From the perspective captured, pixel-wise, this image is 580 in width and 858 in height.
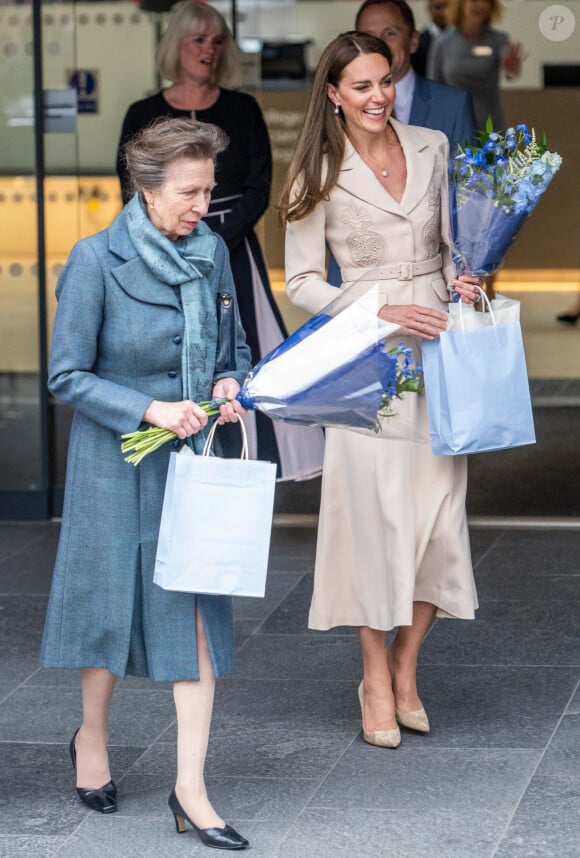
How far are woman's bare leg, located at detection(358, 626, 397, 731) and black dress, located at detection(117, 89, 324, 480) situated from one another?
2.44 metres

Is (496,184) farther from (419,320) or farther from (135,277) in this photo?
(135,277)

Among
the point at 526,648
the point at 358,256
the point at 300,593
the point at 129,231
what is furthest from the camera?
the point at 300,593

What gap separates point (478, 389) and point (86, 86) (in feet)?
13.9

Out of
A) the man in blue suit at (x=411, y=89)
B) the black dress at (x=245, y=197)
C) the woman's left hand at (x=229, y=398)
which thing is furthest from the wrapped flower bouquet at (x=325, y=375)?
the black dress at (x=245, y=197)

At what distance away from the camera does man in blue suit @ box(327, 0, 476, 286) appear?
20.1 feet

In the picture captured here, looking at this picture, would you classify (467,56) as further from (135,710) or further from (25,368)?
(135,710)

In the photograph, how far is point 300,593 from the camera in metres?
6.70

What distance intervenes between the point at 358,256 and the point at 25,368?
3711 mm

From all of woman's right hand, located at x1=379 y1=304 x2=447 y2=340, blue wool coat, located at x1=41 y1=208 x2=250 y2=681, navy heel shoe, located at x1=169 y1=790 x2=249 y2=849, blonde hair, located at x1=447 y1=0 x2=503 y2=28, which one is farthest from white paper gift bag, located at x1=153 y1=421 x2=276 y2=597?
blonde hair, located at x1=447 y1=0 x2=503 y2=28

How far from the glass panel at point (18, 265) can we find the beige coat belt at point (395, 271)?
11.8 feet

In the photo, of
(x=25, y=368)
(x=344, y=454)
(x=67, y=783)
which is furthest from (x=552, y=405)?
(x=67, y=783)

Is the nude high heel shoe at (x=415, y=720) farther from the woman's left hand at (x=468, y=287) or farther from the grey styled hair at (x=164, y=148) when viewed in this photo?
the grey styled hair at (x=164, y=148)

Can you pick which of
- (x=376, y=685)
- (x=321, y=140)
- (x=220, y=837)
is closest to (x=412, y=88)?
(x=321, y=140)

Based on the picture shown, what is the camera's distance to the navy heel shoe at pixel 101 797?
432 centimetres
